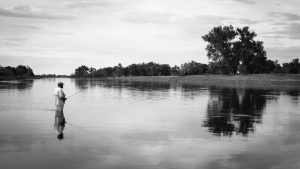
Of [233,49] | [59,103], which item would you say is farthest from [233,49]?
[59,103]

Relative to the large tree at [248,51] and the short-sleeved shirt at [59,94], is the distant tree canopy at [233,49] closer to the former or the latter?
the large tree at [248,51]

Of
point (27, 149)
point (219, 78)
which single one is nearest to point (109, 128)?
point (27, 149)

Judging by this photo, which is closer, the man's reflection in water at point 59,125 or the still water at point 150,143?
the still water at point 150,143

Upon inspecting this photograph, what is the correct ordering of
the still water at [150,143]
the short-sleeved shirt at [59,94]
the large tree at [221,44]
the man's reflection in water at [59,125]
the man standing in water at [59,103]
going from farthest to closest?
the large tree at [221,44], the short-sleeved shirt at [59,94], the man standing in water at [59,103], the man's reflection in water at [59,125], the still water at [150,143]

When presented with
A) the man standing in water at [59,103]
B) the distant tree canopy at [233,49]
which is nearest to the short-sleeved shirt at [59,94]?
the man standing in water at [59,103]

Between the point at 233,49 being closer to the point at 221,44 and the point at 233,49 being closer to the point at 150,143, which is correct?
the point at 221,44

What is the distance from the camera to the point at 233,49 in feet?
323

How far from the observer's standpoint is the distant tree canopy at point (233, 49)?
9688 centimetres

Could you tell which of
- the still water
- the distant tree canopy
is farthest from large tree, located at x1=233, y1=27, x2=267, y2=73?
the still water

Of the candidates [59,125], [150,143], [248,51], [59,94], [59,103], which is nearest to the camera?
[150,143]

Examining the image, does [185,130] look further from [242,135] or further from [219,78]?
[219,78]

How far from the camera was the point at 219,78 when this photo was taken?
9875cm

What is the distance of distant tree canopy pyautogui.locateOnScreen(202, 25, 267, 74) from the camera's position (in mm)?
96875

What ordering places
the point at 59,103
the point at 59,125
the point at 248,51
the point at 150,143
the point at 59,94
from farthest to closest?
the point at 248,51
the point at 59,103
the point at 59,94
the point at 59,125
the point at 150,143
